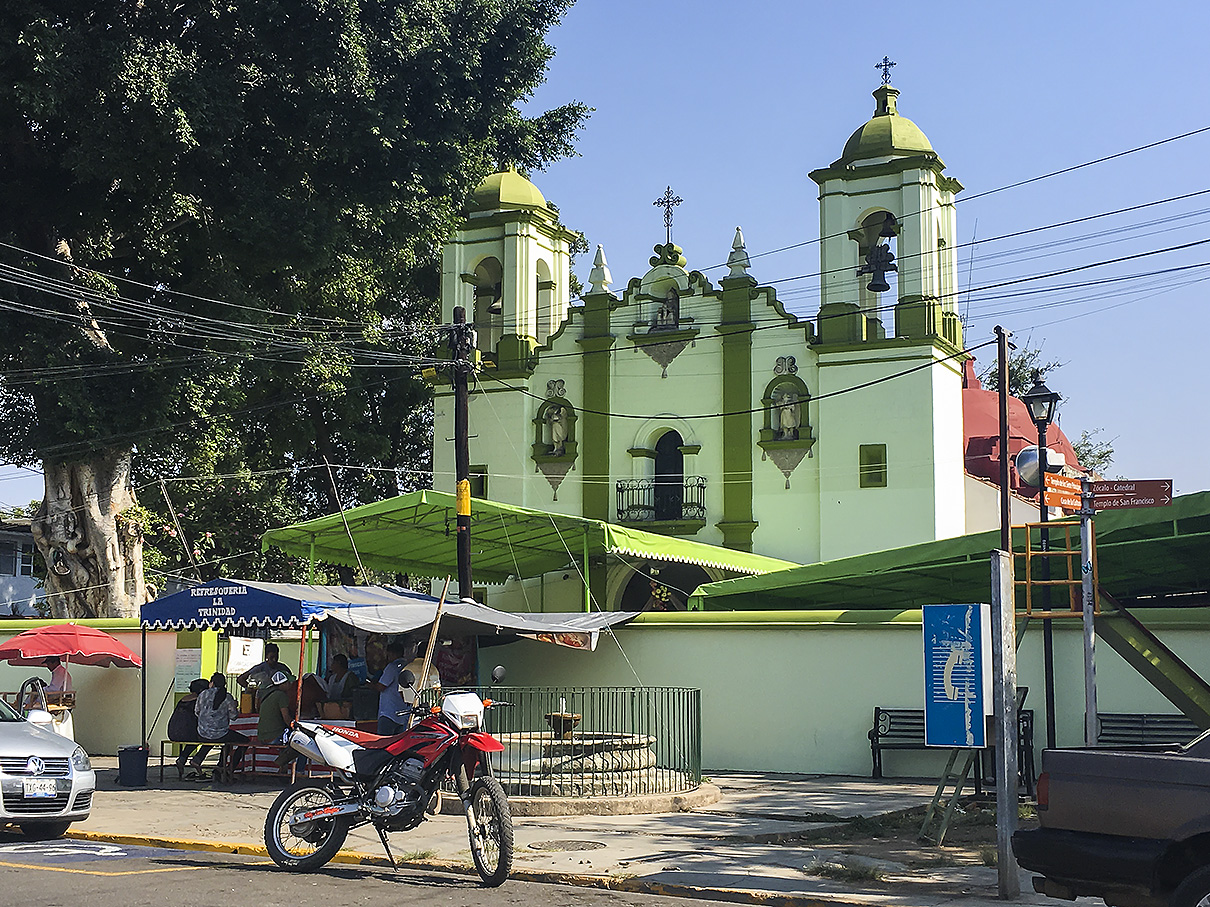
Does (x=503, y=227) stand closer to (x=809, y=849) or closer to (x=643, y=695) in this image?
(x=643, y=695)

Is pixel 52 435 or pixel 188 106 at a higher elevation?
pixel 188 106

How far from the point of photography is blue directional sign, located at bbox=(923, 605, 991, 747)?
34.9 feet

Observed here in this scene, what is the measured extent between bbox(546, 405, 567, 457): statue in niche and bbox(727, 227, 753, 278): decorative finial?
5385 millimetres

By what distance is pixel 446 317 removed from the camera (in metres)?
34.8

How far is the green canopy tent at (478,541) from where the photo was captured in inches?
947

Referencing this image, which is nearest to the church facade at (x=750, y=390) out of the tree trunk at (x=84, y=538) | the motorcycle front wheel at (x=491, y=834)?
the tree trunk at (x=84, y=538)

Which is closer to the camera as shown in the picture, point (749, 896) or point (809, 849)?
point (749, 896)

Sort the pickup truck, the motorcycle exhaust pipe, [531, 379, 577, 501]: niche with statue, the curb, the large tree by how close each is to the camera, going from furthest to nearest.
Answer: [531, 379, 577, 501]: niche with statue < the large tree < the motorcycle exhaust pipe < the curb < the pickup truck

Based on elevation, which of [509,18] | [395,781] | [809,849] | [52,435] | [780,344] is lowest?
[809,849]

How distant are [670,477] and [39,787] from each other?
21.0m

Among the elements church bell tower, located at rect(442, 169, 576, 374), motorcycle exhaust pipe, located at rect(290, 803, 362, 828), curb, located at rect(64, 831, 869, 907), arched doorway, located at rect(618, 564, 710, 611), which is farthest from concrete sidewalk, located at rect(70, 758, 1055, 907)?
church bell tower, located at rect(442, 169, 576, 374)

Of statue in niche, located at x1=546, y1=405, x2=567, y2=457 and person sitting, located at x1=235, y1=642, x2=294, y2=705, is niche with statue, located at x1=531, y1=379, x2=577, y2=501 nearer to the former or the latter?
statue in niche, located at x1=546, y1=405, x2=567, y2=457

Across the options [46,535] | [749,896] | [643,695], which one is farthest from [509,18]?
[749,896]

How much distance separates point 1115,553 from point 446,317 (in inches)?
777
